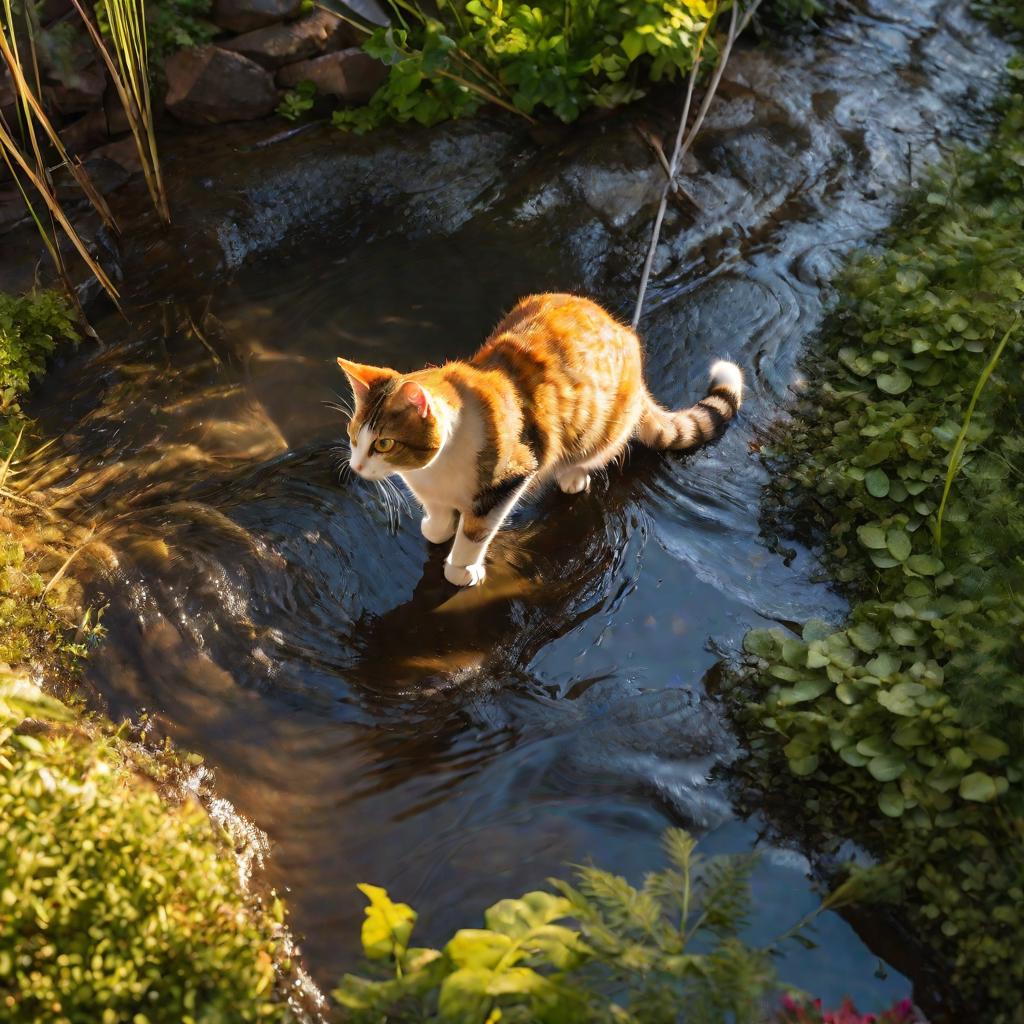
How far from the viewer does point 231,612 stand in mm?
3365

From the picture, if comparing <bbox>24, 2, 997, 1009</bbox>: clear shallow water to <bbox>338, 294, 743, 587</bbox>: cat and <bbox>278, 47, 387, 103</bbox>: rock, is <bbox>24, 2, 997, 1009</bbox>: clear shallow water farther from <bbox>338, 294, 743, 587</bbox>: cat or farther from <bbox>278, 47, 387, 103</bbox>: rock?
<bbox>278, 47, 387, 103</bbox>: rock

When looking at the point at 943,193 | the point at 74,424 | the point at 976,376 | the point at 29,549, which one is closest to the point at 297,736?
the point at 29,549

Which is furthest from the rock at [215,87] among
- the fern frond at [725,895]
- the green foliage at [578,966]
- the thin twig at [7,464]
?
the fern frond at [725,895]

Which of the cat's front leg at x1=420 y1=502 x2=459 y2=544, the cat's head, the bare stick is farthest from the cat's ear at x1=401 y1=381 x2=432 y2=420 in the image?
the bare stick

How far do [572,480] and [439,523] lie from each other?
630 mm

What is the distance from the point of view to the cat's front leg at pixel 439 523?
3.68 meters

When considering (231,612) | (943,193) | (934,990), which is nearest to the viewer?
(934,990)

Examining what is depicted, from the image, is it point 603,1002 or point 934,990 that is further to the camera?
point 934,990

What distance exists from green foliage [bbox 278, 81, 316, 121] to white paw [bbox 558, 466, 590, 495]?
2955mm

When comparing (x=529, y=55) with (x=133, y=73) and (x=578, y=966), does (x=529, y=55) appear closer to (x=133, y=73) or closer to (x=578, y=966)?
(x=133, y=73)

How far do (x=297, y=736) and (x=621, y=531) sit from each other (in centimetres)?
152

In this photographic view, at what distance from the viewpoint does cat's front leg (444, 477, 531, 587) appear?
3393 mm

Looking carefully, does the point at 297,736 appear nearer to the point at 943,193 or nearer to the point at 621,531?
the point at 621,531

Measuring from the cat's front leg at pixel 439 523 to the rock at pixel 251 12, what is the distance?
340cm
